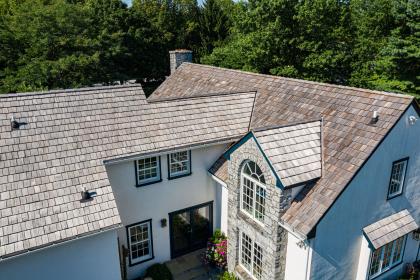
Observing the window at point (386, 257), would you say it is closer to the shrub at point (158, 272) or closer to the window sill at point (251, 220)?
the window sill at point (251, 220)

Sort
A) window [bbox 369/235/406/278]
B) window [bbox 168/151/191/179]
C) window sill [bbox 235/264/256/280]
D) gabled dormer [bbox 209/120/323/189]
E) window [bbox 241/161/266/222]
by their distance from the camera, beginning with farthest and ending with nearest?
window [bbox 168/151/191/179], window sill [bbox 235/264/256/280], window [bbox 369/235/406/278], window [bbox 241/161/266/222], gabled dormer [bbox 209/120/323/189]

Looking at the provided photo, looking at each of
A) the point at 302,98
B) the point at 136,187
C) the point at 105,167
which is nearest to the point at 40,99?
the point at 105,167

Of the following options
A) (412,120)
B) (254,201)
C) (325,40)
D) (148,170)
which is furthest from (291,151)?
(325,40)

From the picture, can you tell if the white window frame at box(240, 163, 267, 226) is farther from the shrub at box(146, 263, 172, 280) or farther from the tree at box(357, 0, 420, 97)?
the tree at box(357, 0, 420, 97)

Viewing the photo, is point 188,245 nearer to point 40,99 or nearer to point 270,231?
point 270,231

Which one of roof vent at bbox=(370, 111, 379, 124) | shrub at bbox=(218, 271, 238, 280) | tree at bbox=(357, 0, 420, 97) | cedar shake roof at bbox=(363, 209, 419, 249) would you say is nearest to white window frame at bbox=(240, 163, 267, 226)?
shrub at bbox=(218, 271, 238, 280)

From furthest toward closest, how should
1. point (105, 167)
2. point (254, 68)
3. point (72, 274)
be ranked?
point (254, 68) < point (105, 167) < point (72, 274)

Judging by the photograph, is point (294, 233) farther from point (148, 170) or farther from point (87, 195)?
point (87, 195)
